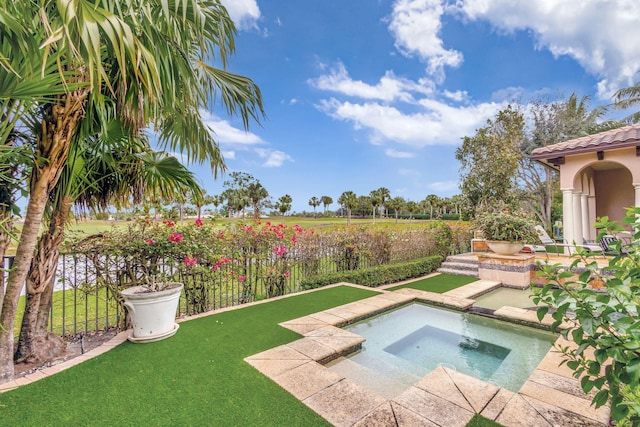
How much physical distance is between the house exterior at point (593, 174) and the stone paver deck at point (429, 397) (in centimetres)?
758

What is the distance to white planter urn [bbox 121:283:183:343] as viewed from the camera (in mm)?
3762

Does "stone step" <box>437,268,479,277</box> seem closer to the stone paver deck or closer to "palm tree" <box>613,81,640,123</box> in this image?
the stone paver deck

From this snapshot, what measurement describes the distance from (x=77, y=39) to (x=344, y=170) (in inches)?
1393

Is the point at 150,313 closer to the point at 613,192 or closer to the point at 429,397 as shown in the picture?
the point at 429,397

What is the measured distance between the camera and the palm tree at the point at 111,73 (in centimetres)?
202

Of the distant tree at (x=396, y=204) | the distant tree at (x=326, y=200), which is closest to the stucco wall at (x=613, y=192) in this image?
the distant tree at (x=396, y=204)

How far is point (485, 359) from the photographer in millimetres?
3760

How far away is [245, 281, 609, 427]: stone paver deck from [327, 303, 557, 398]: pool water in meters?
0.25

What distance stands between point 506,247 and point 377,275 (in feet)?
12.5

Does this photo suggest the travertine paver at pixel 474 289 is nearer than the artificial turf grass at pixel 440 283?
Yes


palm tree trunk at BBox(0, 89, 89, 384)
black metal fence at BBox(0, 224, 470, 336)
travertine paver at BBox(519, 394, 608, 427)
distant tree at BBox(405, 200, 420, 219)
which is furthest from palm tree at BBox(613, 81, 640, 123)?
distant tree at BBox(405, 200, 420, 219)

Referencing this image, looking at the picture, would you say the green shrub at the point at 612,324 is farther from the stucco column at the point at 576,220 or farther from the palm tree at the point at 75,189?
the stucco column at the point at 576,220

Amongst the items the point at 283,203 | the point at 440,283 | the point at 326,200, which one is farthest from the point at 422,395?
the point at 326,200

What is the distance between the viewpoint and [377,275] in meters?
7.76
